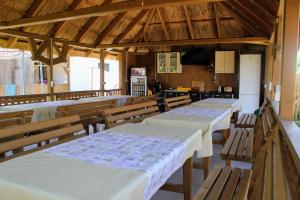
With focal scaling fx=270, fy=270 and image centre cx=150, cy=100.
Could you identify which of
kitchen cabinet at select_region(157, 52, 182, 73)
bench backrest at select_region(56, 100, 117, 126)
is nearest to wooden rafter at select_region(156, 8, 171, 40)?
kitchen cabinet at select_region(157, 52, 182, 73)

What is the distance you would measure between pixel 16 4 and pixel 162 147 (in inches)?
247

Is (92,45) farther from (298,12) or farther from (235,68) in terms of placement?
(298,12)

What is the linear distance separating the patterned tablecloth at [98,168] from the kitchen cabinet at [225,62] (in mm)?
8327

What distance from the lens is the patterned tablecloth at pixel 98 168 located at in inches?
48.3

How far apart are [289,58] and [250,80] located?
7.12m

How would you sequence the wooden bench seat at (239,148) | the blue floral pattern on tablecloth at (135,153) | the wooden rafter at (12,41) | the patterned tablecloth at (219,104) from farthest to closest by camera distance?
the wooden rafter at (12,41) → the patterned tablecloth at (219,104) → the wooden bench seat at (239,148) → the blue floral pattern on tablecloth at (135,153)

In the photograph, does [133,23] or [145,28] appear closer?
[133,23]

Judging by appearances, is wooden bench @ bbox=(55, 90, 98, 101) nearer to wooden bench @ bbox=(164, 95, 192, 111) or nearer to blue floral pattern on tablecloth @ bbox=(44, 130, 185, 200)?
wooden bench @ bbox=(164, 95, 192, 111)

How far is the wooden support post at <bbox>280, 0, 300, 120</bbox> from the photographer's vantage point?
2729 millimetres

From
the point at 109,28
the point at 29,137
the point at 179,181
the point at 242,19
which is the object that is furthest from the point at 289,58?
the point at 109,28

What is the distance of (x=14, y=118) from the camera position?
3.12m

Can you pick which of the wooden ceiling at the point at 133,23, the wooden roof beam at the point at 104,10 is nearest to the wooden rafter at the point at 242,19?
the wooden ceiling at the point at 133,23

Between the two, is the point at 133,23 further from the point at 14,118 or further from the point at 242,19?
the point at 14,118

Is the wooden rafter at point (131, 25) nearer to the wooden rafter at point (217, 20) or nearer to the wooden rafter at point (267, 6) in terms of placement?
the wooden rafter at point (217, 20)
